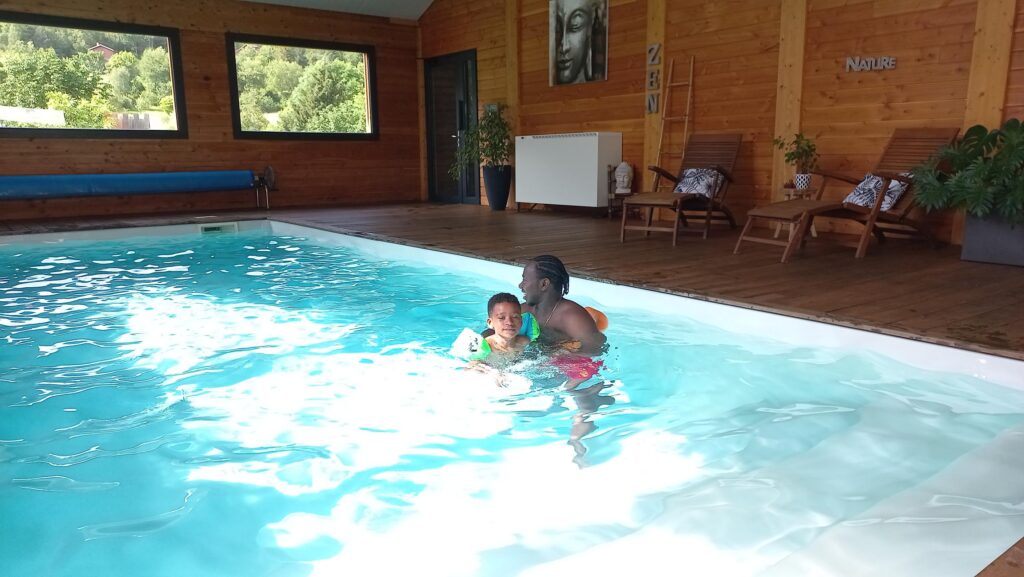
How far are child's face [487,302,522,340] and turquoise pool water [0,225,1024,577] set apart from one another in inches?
12.2

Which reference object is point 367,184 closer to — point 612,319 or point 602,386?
point 612,319

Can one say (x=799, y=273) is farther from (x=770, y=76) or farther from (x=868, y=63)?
(x=770, y=76)

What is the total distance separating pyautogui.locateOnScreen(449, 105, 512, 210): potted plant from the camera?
8.73 m

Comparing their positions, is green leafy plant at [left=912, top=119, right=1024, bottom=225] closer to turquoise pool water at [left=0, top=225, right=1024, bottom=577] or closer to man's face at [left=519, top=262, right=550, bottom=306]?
turquoise pool water at [left=0, top=225, right=1024, bottom=577]

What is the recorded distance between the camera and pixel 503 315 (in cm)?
229

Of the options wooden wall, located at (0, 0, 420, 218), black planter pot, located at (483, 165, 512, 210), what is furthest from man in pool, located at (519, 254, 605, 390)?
wooden wall, located at (0, 0, 420, 218)

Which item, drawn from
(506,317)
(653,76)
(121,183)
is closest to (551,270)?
(506,317)

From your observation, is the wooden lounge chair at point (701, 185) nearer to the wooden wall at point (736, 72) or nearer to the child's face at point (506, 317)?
the wooden wall at point (736, 72)

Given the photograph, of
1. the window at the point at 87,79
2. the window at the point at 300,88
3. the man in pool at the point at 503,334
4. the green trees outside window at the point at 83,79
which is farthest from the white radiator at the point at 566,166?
the man in pool at the point at 503,334

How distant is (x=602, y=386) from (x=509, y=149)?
658cm

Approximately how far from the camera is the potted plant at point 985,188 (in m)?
4.02

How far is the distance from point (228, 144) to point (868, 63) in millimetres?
7149

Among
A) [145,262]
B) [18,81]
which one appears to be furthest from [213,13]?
[145,262]

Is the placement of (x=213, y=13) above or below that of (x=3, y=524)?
above
